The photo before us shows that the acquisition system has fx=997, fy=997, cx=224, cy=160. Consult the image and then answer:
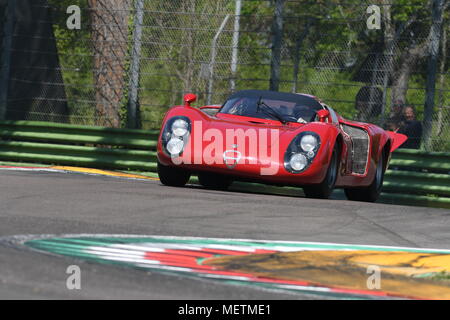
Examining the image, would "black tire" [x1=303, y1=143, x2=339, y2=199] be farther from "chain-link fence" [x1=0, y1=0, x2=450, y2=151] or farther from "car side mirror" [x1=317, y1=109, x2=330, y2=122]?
"chain-link fence" [x1=0, y1=0, x2=450, y2=151]

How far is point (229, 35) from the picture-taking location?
12602mm

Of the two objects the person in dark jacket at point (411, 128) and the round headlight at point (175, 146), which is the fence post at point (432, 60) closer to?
the person in dark jacket at point (411, 128)

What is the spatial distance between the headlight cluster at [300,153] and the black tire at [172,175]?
1.22 meters

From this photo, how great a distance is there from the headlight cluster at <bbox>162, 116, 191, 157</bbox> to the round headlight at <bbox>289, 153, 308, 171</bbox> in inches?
41.8

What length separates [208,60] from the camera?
1278 cm

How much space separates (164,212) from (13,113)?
6.96 metres

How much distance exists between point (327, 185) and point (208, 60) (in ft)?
11.2

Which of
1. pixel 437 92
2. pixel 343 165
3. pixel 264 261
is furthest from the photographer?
pixel 437 92

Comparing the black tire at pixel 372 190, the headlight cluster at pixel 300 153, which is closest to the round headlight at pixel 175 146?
the headlight cluster at pixel 300 153

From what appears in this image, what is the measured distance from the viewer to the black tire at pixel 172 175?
10305mm

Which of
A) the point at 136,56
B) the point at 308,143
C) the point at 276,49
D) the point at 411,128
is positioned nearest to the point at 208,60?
the point at 276,49

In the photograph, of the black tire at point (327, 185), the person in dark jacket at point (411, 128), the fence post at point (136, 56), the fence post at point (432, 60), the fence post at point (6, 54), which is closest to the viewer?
the black tire at point (327, 185)
